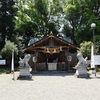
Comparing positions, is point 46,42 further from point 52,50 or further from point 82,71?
point 82,71

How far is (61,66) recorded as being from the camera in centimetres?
1453

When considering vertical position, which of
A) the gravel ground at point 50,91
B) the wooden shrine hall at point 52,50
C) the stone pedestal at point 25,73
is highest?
the wooden shrine hall at point 52,50

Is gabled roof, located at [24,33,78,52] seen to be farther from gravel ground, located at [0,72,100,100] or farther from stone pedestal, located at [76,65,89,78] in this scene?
gravel ground, located at [0,72,100,100]

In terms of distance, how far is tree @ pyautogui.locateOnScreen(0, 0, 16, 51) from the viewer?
2225 centimetres

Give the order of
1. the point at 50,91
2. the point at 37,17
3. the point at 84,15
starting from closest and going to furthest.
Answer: the point at 50,91 → the point at 84,15 → the point at 37,17

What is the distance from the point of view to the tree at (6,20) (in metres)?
22.2

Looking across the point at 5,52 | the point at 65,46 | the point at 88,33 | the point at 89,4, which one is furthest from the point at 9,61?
the point at 89,4

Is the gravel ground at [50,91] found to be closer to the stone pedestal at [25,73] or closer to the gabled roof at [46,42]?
the stone pedestal at [25,73]

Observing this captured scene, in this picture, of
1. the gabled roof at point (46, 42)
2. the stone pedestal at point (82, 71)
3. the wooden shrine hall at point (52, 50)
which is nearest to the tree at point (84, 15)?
the gabled roof at point (46, 42)

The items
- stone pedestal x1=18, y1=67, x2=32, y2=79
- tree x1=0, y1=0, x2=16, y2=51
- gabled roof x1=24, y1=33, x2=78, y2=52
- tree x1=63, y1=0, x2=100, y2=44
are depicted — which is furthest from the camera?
tree x1=0, y1=0, x2=16, y2=51

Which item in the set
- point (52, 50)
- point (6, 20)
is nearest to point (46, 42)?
point (52, 50)

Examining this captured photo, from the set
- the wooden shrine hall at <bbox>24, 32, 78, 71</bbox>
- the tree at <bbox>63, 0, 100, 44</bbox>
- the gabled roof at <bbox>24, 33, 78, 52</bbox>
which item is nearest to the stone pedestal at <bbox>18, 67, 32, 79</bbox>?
the wooden shrine hall at <bbox>24, 32, 78, 71</bbox>

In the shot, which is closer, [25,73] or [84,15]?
[25,73]

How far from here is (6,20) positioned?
22.4 metres
